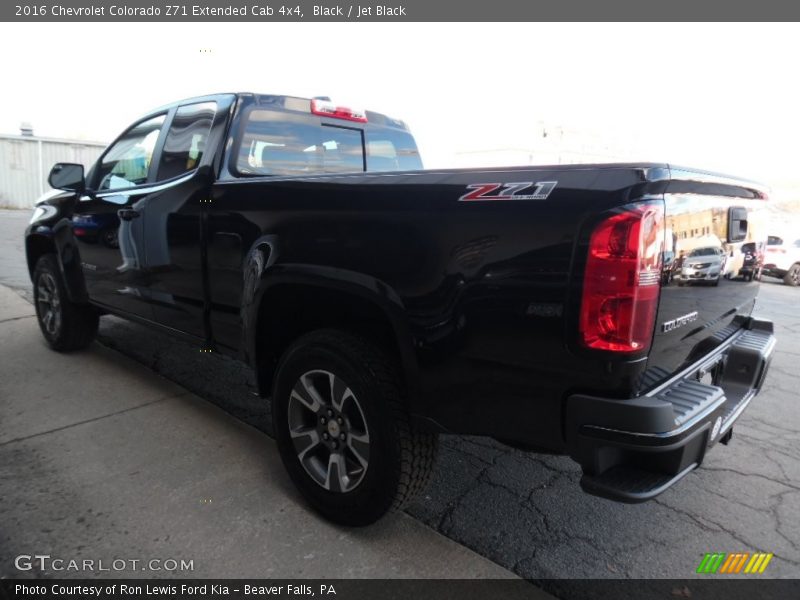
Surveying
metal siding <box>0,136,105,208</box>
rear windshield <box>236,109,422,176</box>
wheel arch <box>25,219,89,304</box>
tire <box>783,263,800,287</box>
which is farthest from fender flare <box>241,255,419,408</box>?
metal siding <box>0,136,105,208</box>

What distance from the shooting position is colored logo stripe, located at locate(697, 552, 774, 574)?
2.22m

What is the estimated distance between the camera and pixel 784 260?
1231cm

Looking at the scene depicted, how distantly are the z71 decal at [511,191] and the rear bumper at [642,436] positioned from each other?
2.11ft

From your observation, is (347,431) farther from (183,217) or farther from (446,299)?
(183,217)

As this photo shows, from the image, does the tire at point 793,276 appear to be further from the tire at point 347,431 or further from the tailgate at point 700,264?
the tire at point 347,431

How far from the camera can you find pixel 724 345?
2.47 meters

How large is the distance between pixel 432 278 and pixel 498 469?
1518mm

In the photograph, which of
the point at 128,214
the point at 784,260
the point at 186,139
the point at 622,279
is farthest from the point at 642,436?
the point at 784,260

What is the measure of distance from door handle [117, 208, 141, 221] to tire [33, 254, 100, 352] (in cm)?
122

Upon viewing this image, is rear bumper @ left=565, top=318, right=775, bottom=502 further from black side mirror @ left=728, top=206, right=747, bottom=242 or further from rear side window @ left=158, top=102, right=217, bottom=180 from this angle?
rear side window @ left=158, top=102, right=217, bottom=180

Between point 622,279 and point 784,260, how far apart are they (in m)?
13.4

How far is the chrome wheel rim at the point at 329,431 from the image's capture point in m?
2.28

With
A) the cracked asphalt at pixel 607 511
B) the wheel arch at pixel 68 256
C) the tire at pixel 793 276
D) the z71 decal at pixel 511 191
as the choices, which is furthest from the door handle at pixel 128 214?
the tire at pixel 793 276

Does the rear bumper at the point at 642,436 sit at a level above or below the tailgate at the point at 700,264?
below
